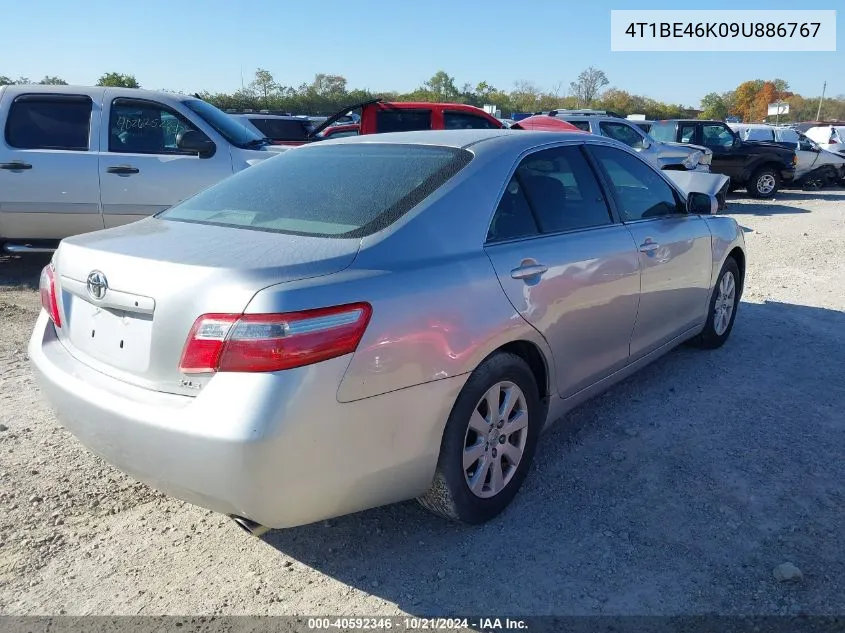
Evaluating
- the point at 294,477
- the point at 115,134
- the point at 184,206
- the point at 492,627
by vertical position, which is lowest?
the point at 492,627

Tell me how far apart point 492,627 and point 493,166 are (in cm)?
185

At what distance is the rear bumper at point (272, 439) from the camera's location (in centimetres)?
212

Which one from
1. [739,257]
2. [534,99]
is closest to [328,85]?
[534,99]

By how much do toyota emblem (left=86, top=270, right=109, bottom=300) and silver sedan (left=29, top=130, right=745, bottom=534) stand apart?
0.01 metres

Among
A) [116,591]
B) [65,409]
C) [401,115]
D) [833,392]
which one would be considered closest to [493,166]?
[65,409]

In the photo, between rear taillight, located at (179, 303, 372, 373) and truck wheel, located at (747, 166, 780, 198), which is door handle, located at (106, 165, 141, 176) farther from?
truck wheel, located at (747, 166, 780, 198)

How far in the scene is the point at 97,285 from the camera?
8.20 feet

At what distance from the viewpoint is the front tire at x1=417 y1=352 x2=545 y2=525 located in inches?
104

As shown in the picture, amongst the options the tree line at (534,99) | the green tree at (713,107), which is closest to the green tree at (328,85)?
Answer: the tree line at (534,99)

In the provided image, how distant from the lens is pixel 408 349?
2.37 m

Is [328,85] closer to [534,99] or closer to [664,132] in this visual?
[534,99]

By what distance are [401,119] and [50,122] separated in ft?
16.1

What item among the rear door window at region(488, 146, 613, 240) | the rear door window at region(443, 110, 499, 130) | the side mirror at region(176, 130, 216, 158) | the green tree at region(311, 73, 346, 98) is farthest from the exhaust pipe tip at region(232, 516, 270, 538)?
the green tree at region(311, 73, 346, 98)

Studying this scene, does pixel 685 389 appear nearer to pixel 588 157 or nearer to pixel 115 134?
pixel 588 157
